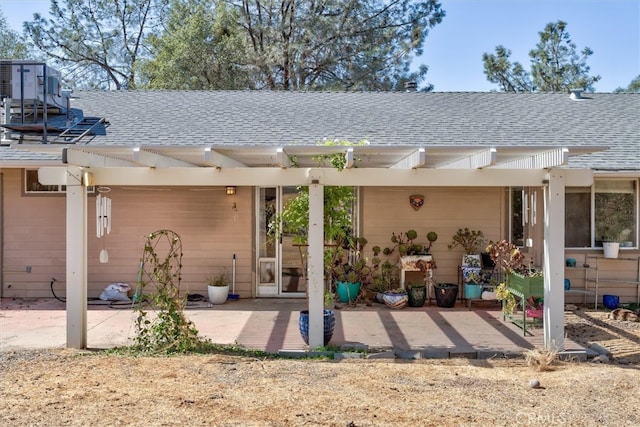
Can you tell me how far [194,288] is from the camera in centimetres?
961

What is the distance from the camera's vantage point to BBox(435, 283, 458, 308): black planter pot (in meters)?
8.86

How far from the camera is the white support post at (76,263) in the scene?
626cm

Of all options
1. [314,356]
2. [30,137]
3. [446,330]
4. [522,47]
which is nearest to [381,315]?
[446,330]

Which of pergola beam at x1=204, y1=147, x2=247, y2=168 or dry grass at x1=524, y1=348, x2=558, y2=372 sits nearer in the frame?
pergola beam at x1=204, y1=147, x2=247, y2=168

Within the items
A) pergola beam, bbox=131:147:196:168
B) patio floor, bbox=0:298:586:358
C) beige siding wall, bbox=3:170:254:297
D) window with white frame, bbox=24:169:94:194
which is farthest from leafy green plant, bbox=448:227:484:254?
window with white frame, bbox=24:169:94:194

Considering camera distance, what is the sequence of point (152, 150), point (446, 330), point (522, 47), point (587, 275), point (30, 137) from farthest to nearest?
point (522, 47) → point (30, 137) → point (587, 275) → point (446, 330) → point (152, 150)

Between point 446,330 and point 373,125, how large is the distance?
441 centimetres

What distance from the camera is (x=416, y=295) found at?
8898mm

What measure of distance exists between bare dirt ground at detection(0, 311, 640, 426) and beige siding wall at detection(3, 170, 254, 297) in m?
3.60

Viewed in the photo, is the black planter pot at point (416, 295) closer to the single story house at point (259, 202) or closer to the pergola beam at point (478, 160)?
the single story house at point (259, 202)

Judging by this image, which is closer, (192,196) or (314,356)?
(314,356)

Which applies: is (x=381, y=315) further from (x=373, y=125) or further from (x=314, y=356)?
(x=373, y=125)

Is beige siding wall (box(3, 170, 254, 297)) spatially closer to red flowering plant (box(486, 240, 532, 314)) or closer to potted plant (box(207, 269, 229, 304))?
potted plant (box(207, 269, 229, 304))

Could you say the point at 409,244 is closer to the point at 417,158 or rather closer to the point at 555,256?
the point at 555,256
